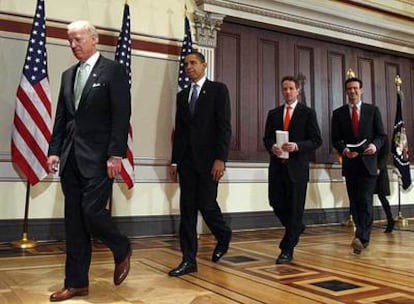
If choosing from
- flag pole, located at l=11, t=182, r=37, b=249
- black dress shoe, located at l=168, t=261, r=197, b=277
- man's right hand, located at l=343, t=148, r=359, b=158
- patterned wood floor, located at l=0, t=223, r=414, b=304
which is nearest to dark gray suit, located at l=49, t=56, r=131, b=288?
patterned wood floor, located at l=0, t=223, r=414, b=304

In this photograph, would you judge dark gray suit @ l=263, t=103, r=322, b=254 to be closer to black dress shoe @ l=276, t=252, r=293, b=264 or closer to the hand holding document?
black dress shoe @ l=276, t=252, r=293, b=264

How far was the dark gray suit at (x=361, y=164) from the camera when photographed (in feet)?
12.7

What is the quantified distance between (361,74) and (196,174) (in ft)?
15.6

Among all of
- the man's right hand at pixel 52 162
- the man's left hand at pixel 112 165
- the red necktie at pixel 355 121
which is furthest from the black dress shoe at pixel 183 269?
the red necktie at pixel 355 121

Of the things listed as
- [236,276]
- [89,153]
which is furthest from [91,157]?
[236,276]

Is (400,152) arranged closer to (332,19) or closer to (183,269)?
(332,19)

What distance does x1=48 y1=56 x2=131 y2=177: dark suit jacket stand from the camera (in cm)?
239

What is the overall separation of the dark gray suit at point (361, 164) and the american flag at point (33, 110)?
2707 mm

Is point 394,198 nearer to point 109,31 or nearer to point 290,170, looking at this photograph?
point 290,170

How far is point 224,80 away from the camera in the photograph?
571 cm

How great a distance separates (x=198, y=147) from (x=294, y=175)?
0.80 m

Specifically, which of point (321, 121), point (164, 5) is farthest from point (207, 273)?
point (321, 121)

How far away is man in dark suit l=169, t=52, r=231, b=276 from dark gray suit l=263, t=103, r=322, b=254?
1.80ft

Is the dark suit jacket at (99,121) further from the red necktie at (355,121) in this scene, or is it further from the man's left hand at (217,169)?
the red necktie at (355,121)
